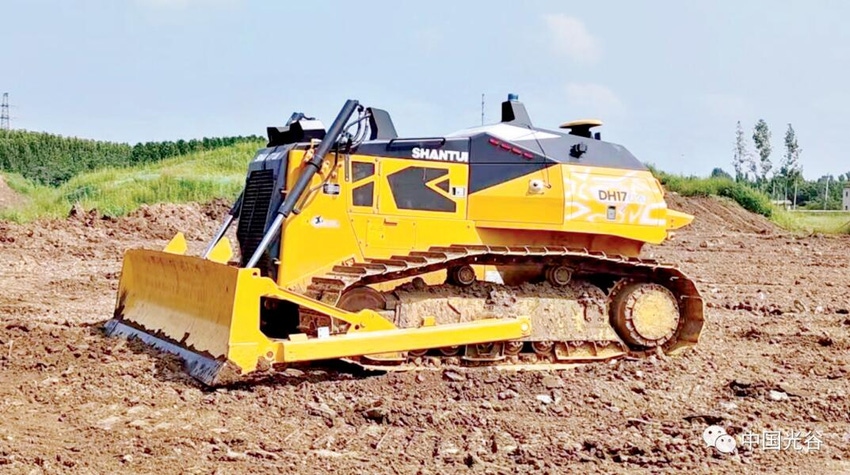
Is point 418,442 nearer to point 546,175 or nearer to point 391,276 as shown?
point 391,276

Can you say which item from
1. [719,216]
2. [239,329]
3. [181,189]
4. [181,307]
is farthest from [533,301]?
[719,216]

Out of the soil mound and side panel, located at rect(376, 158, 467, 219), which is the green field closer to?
the soil mound

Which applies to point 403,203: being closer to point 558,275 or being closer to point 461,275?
point 461,275

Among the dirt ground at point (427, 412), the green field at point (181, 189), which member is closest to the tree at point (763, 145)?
the green field at point (181, 189)

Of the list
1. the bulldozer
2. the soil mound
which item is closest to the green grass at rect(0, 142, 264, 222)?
the soil mound

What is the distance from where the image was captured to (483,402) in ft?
22.5

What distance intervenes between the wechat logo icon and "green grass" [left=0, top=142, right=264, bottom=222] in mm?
19408

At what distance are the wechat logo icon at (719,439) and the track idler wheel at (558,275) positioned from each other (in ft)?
7.72

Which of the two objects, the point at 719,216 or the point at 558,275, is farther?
the point at 719,216

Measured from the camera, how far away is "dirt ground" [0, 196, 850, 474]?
5504 mm

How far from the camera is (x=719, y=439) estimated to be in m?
A: 6.03

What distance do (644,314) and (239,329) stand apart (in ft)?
12.0

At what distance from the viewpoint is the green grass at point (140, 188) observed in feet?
79.1

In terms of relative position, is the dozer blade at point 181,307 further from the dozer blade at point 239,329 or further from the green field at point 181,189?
the green field at point 181,189
